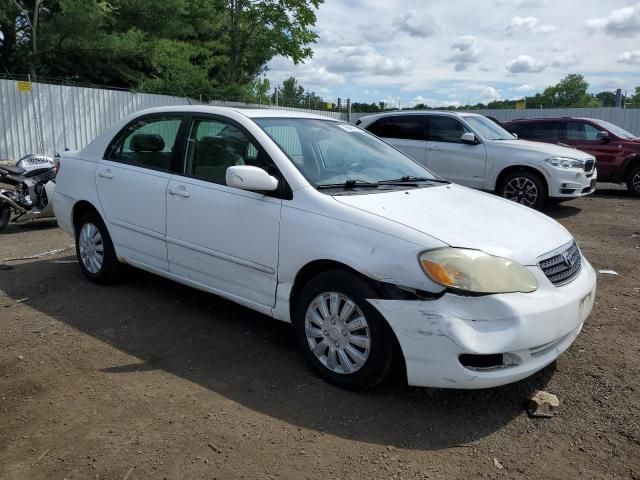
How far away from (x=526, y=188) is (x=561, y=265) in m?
6.43

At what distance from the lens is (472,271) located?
9.73 ft

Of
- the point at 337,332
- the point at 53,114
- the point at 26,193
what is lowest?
A: the point at 26,193

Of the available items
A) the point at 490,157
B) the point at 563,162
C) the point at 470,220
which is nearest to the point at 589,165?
the point at 563,162

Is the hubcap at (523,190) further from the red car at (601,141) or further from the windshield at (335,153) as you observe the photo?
the windshield at (335,153)

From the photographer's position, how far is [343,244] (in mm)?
3273

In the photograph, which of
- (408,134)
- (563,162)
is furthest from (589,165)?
(408,134)

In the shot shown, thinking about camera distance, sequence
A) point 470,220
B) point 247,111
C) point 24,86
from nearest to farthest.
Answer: point 470,220 < point 247,111 < point 24,86

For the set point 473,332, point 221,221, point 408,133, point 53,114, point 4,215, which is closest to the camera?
point 473,332

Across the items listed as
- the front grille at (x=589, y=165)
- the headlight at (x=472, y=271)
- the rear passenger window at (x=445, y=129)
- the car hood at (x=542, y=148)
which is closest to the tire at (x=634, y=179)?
the front grille at (x=589, y=165)

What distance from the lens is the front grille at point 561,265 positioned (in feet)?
10.7

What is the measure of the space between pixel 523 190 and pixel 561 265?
6.42 m

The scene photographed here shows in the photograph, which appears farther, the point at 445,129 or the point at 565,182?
the point at 445,129

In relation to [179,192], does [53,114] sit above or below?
above

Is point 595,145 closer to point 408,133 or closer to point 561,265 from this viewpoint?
point 408,133
